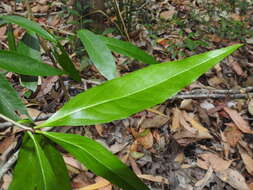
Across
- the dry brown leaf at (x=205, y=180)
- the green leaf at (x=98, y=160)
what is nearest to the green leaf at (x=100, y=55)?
the green leaf at (x=98, y=160)

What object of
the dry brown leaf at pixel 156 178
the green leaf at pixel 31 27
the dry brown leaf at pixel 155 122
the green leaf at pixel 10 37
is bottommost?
the dry brown leaf at pixel 156 178

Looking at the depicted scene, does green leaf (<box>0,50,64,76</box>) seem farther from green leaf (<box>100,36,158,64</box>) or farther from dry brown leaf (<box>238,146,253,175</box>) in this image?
dry brown leaf (<box>238,146,253,175</box>)

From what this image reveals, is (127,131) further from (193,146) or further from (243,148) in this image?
(243,148)

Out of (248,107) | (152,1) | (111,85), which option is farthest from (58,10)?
(111,85)

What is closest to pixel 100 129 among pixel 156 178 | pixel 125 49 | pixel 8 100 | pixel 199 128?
pixel 156 178

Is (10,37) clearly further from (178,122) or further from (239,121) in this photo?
(239,121)

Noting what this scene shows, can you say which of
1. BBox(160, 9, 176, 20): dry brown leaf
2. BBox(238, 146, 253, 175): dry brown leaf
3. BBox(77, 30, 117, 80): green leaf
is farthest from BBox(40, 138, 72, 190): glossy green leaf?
BBox(160, 9, 176, 20): dry brown leaf

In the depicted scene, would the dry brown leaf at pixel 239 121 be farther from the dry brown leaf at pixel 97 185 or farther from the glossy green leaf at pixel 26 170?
the glossy green leaf at pixel 26 170

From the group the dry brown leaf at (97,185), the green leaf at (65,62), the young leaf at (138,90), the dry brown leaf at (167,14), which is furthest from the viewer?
the dry brown leaf at (167,14)
